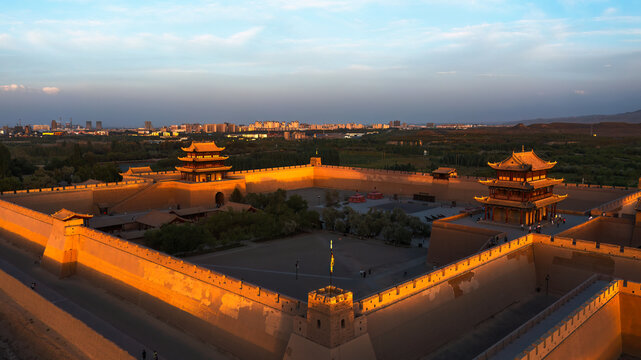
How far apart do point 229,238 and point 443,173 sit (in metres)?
24.9

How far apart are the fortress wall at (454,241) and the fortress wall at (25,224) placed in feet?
73.4

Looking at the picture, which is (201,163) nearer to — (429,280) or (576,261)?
(429,280)

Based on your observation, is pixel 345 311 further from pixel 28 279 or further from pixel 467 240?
pixel 28 279

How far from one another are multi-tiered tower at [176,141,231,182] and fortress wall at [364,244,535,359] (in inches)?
1218

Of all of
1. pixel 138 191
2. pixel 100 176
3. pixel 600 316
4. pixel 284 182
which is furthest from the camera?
pixel 284 182

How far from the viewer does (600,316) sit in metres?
16.1

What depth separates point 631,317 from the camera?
1756 centimetres

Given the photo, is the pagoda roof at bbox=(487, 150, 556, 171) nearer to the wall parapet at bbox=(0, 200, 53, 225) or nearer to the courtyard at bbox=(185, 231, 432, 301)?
the courtyard at bbox=(185, 231, 432, 301)

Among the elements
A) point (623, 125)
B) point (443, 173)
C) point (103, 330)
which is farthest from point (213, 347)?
point (623, 125)

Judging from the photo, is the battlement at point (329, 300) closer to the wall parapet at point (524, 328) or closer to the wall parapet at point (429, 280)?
the wall parapet at point (429, 280)

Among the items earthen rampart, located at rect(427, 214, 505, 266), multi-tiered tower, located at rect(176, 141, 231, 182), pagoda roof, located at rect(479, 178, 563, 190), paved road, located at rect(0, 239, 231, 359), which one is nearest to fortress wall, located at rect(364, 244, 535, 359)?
earthen rampart, located at rect(427, 214, 505, 266)

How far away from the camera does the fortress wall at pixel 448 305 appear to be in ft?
47.1

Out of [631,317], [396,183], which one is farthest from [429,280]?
[396,183]

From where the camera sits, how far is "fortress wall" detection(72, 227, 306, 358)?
14.4 metres
